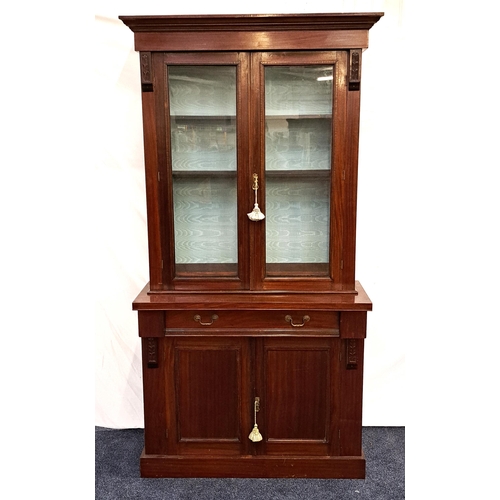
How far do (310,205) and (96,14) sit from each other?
135 centimetres

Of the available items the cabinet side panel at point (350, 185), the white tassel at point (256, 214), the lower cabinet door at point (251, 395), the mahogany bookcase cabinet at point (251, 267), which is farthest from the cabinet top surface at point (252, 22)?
the lower cabinet door at point (251, 395)

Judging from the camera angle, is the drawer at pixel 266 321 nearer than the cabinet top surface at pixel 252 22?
No

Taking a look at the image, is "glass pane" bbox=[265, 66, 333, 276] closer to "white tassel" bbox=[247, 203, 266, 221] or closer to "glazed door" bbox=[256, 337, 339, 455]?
"white tassel" bbox=[247, 203, 266, 221]

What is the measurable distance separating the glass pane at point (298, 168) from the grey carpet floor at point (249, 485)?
2.90 ft

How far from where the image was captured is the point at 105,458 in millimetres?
2131

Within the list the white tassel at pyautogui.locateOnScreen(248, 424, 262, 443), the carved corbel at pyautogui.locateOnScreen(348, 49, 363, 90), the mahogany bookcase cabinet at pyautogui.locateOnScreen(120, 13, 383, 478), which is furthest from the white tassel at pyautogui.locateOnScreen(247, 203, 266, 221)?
the white tassel at pyautogui.locateOnScreen(248, 424, 262, 443)

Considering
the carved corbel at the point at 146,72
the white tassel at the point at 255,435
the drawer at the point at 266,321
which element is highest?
the carved corbel at the point at 146,72

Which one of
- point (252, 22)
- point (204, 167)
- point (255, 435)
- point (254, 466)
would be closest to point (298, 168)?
point (204, 167)

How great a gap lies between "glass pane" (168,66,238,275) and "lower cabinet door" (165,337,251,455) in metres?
0.32

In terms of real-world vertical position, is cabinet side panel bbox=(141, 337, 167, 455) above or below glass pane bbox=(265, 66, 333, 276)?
below

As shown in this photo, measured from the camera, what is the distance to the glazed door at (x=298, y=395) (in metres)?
1.92

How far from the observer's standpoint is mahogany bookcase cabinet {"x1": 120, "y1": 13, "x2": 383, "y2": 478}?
6.10 ft

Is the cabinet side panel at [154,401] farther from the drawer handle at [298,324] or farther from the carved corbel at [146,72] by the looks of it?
the carved corbel at [146,72]

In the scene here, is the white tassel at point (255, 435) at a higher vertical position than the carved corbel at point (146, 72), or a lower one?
lower
